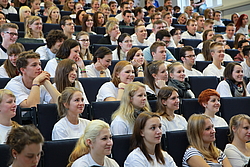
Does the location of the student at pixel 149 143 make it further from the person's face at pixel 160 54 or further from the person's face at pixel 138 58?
the person's face at pixel 160 54

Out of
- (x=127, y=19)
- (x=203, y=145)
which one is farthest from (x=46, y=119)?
(x=127, y=19)

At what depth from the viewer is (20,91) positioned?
2.78 m

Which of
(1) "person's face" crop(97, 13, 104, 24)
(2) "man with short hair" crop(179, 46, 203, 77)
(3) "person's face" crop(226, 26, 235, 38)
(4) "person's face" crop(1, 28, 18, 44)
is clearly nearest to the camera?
(4) "person's face" crop(1, 28, 18, 44)

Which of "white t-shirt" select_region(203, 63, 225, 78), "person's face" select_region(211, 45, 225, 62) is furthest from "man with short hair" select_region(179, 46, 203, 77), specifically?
"person's face" select_region(211, 45, 225, 62)

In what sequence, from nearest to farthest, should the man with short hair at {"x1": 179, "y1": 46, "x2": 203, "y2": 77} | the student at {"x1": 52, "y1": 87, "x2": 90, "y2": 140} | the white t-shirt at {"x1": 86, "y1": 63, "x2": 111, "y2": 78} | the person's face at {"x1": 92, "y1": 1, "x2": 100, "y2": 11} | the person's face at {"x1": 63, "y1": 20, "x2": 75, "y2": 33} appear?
the student at {"x1": 52, "y1": 87, "x2": 90, "y2": 140} < the white t-shirt at {"x1": 86, "y1": 63, "x2": 111, "y2": 78} < the man with short hair at {"x1": 179, "y1": 46, "x2": 203, "y2": 77} < the person's face at {"x1": 63, "y1": 20, "x2": 75, "y2": 33} < the person's face at {"x1": 92, "y1": 1, "x2": 100, "y2": 11}

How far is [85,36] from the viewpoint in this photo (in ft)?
13.3

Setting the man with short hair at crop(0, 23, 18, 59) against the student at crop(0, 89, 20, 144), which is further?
the man with short hair at crop(0, 23, 18, 59)

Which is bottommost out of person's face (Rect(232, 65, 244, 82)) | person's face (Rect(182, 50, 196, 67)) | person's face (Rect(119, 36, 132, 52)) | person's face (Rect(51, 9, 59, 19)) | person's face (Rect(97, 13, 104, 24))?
person's face (Rect(232, 65, 244, 82))

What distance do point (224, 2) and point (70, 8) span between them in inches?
171

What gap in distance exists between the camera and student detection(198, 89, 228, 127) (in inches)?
117

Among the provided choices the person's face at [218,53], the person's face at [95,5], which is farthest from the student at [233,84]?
the person's face at [95,5]

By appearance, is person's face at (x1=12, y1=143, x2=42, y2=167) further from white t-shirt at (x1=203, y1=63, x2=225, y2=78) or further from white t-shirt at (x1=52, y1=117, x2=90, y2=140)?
white t-shirt at (x1=203, y1=63, x2=225, y2=78)

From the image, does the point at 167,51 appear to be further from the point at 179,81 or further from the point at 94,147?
the point at 94,147

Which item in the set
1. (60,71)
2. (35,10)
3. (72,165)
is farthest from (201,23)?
(72,165)
